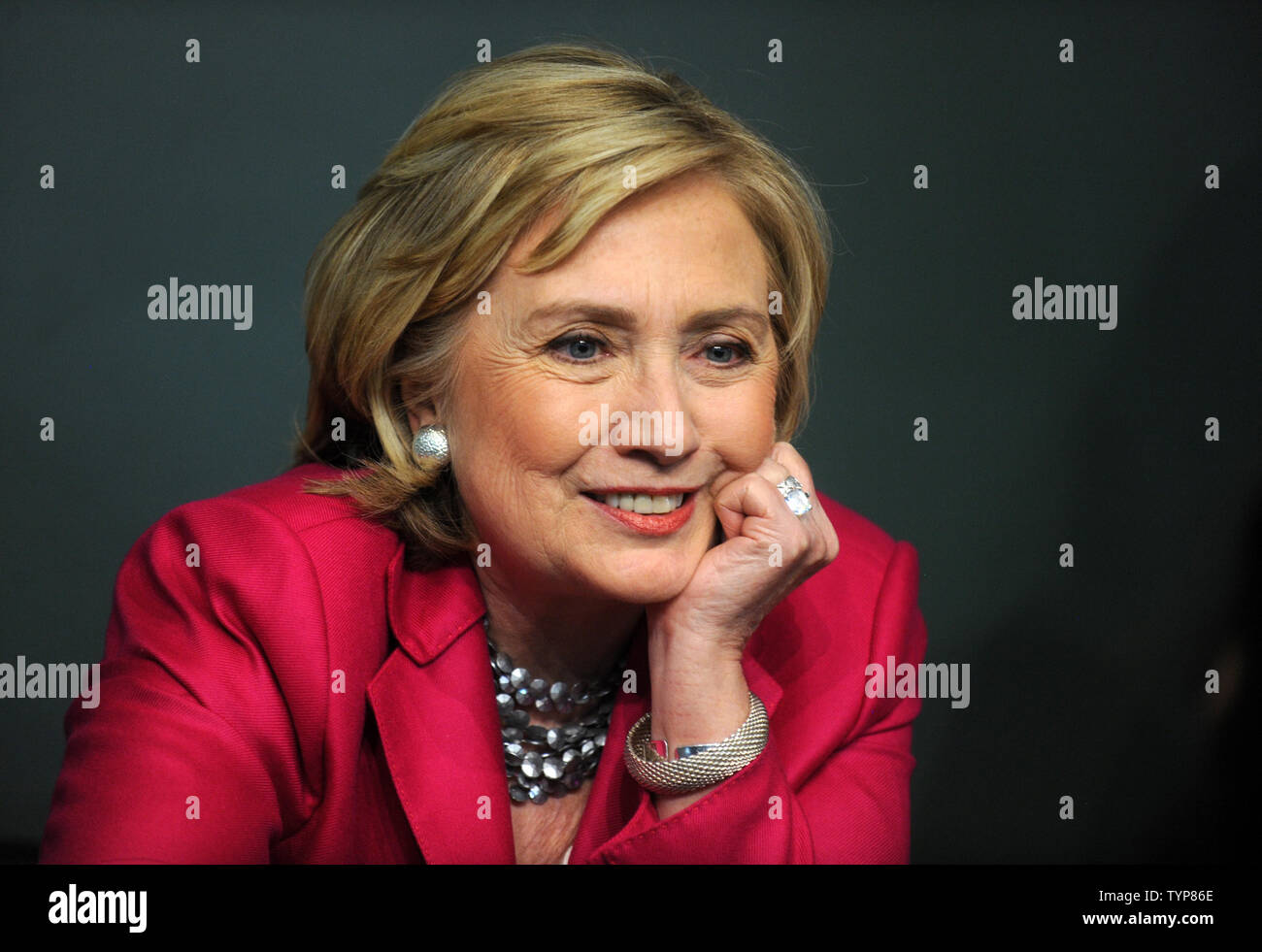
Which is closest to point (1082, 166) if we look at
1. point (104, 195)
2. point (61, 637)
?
point (104, 195)

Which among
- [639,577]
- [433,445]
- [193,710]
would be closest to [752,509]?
[639,577]

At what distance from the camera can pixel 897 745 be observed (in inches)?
104

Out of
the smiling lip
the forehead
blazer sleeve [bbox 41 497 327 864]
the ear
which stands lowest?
blazer sleeve [bbox 41 497 327 864]

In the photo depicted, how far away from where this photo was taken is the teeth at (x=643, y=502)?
2.24m

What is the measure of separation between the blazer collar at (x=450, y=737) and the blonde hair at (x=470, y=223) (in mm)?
108

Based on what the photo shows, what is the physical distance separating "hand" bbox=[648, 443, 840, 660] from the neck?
180mm

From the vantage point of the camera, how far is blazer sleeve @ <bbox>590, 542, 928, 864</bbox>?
7.32 feet

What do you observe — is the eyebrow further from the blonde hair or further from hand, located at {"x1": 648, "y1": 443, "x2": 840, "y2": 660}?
hand, located at {"x1": 648, "y1": 443, "x2": 840, "y2": 660}

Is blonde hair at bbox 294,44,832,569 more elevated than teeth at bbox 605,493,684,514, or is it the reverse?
blonde hair at bbox 294,44,832,569

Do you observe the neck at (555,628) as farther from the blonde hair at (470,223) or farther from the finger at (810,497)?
the finger at (810,497)

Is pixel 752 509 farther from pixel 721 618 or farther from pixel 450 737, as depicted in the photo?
pixel 450 737

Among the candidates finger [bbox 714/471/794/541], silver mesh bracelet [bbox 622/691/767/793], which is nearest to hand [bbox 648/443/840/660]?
finger [bbox 714/471/794/541]

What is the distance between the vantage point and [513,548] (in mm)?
2297

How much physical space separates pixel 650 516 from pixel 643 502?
28mm
